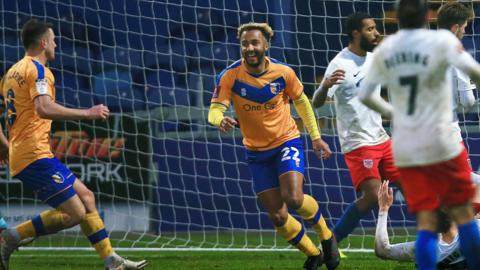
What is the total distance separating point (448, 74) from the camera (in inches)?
193

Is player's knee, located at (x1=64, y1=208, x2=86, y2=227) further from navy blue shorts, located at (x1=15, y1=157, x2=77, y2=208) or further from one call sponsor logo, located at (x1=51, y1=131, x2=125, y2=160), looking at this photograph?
one call sponsor logo, located at (x1=51, y1=131, x2=125, y2=160)

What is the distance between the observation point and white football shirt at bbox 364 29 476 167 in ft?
15.8

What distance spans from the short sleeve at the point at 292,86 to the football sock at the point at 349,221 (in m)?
1.01

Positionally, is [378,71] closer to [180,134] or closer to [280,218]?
[280,218]

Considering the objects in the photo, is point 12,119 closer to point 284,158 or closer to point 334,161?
point 284,158

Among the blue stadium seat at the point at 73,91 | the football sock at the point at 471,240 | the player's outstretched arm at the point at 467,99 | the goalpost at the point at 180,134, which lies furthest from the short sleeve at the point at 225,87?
the blue stadium seat at the point at 73,91

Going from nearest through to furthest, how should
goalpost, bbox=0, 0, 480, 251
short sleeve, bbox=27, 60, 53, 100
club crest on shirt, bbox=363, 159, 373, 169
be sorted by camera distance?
short sleeve, bbox=27, 60, 53, 100, club crest on shirt, bbox=363, 159, 373, 169, goalpost, bbox=0, 0, 480, 251

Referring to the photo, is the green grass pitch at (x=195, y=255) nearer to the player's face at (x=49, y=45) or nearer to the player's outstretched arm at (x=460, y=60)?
the player's face at (x=49, y=45)

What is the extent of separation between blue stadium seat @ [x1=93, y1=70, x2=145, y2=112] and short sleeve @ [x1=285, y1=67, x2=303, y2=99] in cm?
567

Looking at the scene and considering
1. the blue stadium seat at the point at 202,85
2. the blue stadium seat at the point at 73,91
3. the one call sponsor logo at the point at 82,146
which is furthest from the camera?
the blue stadium seat at the point at 73,91

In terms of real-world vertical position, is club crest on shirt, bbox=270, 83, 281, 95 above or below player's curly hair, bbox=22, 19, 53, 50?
below

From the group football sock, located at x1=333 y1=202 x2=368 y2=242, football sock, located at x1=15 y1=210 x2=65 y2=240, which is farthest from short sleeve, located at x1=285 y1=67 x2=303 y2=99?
football sock, located at x1=15 y1=210 x2=65 y2=240

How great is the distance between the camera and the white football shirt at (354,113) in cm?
797

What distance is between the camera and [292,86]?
25.4 ft
